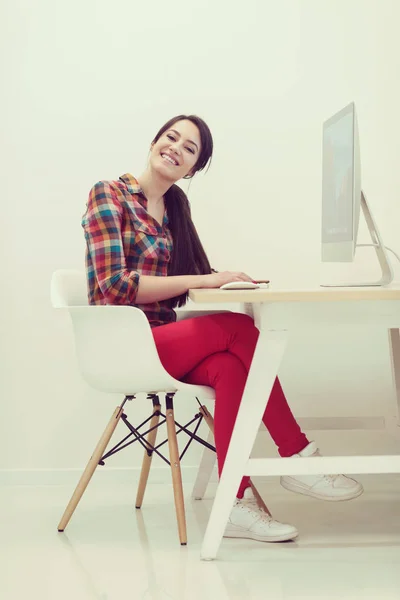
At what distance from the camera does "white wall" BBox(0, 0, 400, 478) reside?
3094 millimetres

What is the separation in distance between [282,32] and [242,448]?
1673 millimetres

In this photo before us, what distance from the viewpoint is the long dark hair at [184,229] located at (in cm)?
263

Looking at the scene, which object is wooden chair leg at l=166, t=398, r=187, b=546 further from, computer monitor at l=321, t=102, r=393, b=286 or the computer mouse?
computer monitor at l=321, t=102, r=393, b=286

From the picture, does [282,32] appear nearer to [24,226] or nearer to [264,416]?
[24,226]

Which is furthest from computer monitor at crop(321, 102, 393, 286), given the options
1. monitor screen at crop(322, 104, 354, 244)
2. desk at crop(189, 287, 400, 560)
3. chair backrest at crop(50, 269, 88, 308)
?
chair backrest at crop(50, 269, 88, 308)

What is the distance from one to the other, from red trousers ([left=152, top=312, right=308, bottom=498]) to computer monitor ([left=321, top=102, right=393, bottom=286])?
333mm

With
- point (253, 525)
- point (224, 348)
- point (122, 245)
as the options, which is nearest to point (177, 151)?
point (122, 245)

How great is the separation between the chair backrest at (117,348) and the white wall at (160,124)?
780 millimetres

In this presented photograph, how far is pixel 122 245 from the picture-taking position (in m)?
2.42

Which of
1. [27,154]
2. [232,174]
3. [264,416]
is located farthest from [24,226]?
[264,416]

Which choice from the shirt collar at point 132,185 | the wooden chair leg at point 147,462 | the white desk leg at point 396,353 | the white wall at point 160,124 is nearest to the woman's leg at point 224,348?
the wooden chair leg at point 147,462

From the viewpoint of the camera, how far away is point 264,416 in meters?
2.31

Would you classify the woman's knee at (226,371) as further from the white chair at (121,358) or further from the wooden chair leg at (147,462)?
the wooden chair leg at (147,462)

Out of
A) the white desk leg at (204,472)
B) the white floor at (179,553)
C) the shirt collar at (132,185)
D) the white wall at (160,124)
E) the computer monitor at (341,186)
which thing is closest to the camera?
the white floor at (179,553)
